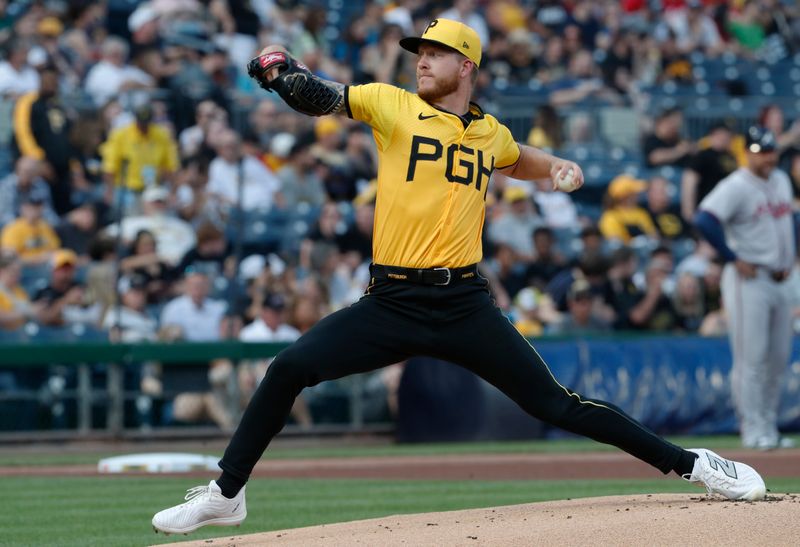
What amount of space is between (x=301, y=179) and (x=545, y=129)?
10.6 ft

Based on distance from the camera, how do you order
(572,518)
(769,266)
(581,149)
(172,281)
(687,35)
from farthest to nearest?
(687,35) < (581,149) < (172,281) < (769,266) < (572,518)

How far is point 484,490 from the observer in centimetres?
891

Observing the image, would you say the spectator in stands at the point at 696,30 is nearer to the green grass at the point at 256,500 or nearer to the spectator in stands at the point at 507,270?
the spectator in stands at the point at 507,270

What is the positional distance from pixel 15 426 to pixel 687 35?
41.4ft

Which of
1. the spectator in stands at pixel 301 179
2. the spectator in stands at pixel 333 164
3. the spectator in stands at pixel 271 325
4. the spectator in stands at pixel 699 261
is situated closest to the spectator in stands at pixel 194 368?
the spectator in stands at pixel 271 325

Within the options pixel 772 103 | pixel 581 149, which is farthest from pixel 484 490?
pixel 772 103

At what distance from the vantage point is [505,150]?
6.30 metres

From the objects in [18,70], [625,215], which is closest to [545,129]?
[625,215]

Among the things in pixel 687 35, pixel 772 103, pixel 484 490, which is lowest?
pixel 484 490

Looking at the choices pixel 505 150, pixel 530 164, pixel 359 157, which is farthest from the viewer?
pixel 359 157

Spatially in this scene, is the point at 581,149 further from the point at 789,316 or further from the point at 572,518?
the point at 572,518

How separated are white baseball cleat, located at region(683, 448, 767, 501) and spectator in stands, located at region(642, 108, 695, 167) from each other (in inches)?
473

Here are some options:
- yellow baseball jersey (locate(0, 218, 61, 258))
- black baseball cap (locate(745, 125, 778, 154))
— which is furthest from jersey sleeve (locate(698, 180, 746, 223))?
yellow baseball jersey (locate(0, 218, 61, 258))

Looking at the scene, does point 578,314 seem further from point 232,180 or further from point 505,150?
point 505,150
